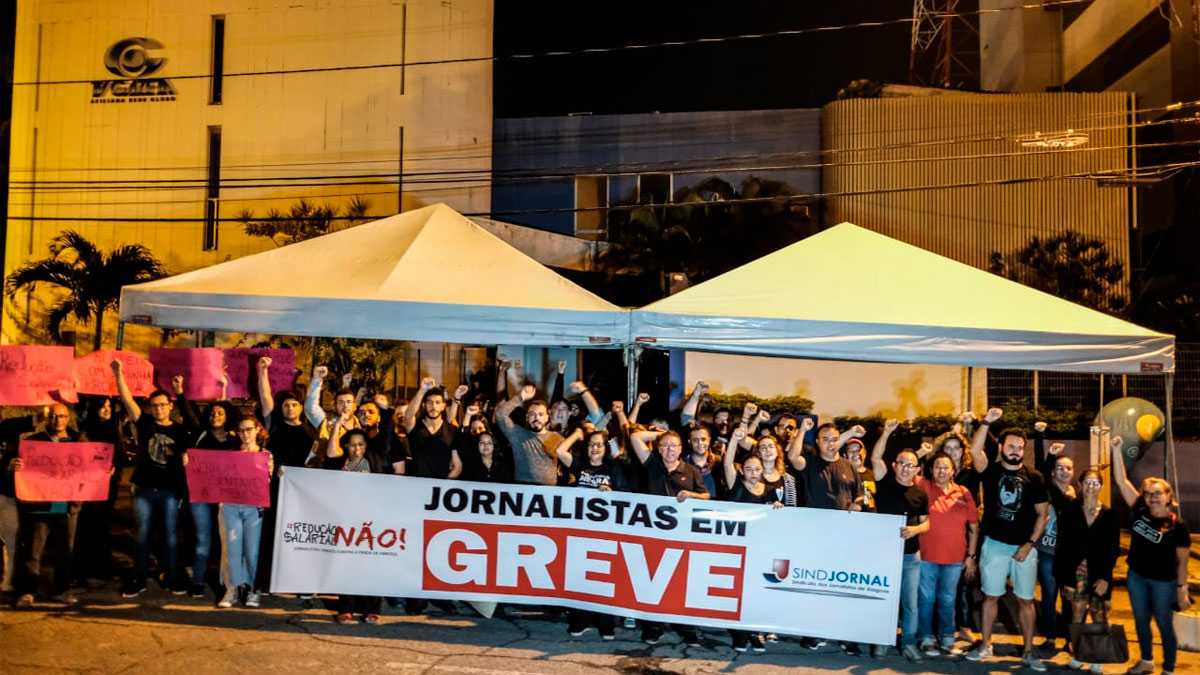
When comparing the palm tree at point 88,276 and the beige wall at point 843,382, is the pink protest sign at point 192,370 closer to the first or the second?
the beige wall at point 843,382

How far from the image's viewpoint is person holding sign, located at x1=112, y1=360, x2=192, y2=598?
782 cm

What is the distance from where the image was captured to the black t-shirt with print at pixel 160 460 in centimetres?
782

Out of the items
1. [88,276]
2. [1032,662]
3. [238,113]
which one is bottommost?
[1032,662]

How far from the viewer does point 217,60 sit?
21.9 meters

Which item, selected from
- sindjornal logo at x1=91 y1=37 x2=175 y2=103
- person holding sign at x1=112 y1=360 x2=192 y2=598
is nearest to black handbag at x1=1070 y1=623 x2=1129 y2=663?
person holding sign at x1=112 y1=360 x2=192 y2=598

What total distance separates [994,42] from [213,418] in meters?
34.7

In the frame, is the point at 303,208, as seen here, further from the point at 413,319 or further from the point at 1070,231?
the point at 1070,231

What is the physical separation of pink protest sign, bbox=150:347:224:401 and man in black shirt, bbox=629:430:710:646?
4.44 m

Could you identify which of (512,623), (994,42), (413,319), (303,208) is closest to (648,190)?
(303,208)

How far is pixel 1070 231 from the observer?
2022 cm

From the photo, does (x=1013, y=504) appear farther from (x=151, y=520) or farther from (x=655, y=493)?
(x=151, y=520)

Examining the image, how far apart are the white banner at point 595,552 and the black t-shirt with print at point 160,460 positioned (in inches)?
44.2

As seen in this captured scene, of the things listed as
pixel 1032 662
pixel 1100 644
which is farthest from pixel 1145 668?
pixel 1032 662

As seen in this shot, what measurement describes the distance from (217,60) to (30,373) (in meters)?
15.8
